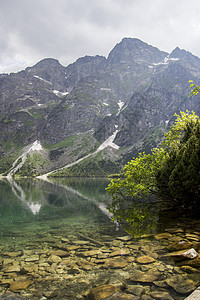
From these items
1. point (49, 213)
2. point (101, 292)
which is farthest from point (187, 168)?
point (49, 213)

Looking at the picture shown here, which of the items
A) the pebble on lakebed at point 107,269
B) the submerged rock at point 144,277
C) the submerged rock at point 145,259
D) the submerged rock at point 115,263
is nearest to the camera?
the pebble on lakebed at point 107,269

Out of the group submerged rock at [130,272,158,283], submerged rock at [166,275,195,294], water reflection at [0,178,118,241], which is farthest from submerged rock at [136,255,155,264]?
water reflection at [0,178,118,241]

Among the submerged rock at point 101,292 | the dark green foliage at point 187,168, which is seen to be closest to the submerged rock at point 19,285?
the submerged rock at point 101,292

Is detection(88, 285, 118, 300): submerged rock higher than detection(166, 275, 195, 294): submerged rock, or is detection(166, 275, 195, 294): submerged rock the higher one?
detection(88, 285, 118, 300): submerged rock

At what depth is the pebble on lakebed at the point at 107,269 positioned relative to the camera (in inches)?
354

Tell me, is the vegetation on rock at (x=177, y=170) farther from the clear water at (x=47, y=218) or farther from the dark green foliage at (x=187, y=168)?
the clear water at (x=47, y=218)

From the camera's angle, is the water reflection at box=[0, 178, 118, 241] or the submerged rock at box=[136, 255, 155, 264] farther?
the water reflection at box=[0, 178, 118, 241]

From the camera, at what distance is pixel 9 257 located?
49.1ft

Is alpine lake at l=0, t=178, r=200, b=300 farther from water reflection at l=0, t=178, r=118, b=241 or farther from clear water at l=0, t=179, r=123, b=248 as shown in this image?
water reflection at l=0, t=178, r=118, b=241

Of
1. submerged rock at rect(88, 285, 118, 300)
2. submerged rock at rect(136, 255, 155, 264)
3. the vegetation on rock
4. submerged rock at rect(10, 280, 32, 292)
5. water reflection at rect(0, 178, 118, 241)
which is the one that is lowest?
water reflection at rect(0, 178, 118, 241)

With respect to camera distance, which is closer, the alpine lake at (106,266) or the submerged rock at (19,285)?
the alpine lake at (106,266)

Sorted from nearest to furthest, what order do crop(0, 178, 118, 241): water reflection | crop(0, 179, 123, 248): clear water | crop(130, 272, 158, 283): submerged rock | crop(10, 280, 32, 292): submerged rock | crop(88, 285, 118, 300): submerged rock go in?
crop(88, 285, 118, 300): submerged rock
crop(130, 272, 158, 283): submerged rock
crop(10, 280, 32, 292): submerged rock
crop(0, 179, 123, 248): clear water
crop(0, 178, 118, 241): water reflection

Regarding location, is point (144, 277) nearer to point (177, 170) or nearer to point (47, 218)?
point (177, 170)

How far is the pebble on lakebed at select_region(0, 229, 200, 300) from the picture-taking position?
8.98 metres
